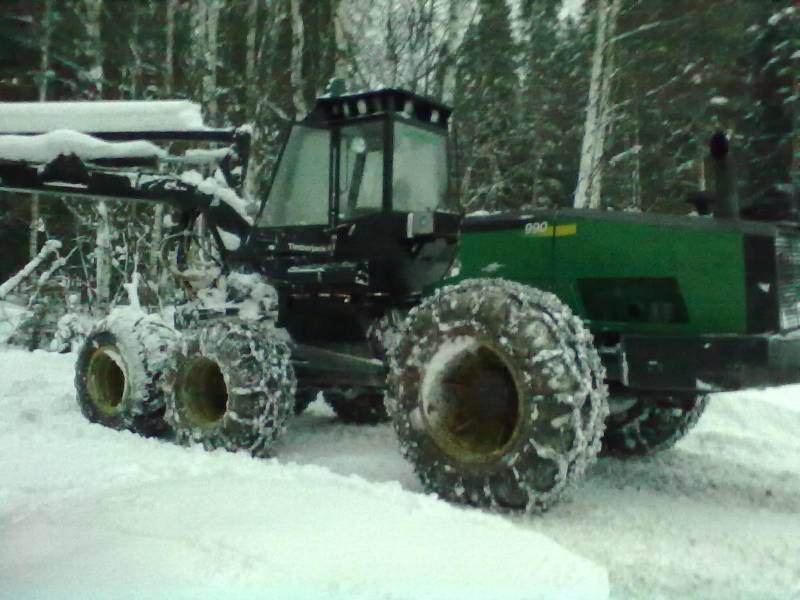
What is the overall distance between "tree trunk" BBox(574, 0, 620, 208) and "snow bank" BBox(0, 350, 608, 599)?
37.9ft

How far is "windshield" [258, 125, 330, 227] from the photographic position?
5652 millimetres

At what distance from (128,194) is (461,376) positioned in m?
3.81

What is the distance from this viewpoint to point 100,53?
14.2 metres

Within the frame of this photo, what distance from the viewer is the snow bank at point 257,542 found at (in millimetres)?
2758

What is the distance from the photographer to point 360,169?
5504 mm

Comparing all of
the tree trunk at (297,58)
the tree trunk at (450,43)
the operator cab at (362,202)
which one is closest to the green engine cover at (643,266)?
the operator cab at (362,202)

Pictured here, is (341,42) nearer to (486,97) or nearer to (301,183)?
(486,97)

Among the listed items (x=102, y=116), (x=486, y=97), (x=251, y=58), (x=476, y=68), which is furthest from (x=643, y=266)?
(x=251, y=58)

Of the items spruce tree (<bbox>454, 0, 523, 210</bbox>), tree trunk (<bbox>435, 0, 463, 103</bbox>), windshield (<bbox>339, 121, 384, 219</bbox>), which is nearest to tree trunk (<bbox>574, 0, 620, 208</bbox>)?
spruce tree (<bbox>454, 0, 523, 210</bbox>)

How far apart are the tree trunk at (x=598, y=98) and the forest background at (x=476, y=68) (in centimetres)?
4

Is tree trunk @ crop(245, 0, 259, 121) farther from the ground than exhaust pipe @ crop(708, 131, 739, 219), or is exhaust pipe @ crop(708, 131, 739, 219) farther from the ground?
tree trunk @ crop(245, 0, 259, 121)

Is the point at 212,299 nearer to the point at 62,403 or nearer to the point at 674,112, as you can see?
the point at 62,403

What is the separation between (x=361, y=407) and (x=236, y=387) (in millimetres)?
1852

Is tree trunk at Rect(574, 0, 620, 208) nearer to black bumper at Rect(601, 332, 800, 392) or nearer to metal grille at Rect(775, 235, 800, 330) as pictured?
metal grille at Rect(775, 235, 800, 330)
